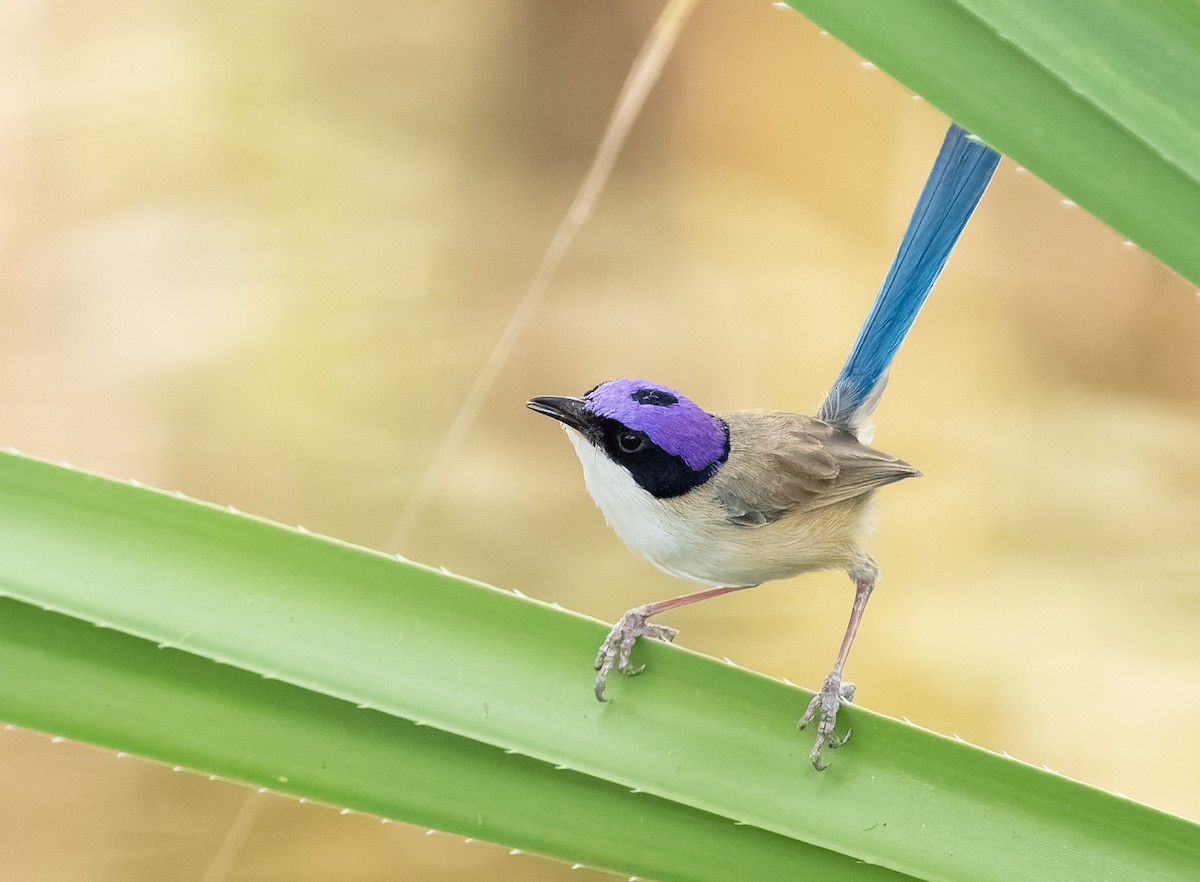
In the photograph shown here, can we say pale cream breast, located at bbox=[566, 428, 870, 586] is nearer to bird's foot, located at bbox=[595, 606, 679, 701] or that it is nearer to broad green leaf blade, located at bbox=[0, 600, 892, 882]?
bird's foot, located at bbox=[595, 606, 679, 701]

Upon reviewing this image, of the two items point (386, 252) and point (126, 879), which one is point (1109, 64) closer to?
point (386, 252)

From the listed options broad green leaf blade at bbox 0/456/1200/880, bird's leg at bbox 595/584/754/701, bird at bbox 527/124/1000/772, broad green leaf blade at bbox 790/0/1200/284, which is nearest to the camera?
broad green leaf blade at bbox 790/0/1200/284

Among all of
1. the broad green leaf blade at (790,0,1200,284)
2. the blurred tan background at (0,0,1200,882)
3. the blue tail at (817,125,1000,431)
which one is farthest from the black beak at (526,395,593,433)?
the blurred tan background at (0,0,1200,882)

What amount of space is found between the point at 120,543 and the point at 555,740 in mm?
444

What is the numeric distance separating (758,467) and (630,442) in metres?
0.27

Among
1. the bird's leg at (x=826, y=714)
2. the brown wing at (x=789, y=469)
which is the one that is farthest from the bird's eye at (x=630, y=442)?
the bird's leg at (x=826, y=714)

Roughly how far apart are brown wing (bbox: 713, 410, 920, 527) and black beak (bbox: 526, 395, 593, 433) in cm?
→ 26

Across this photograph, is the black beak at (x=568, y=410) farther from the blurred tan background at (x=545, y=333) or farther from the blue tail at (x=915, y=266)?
the blurred tan background at (x=545, y=333)

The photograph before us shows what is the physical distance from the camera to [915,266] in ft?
5.22

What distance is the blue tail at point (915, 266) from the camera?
1388 mm

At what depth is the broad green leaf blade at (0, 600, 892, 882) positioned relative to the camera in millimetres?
1021

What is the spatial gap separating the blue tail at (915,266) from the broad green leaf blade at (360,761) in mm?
809

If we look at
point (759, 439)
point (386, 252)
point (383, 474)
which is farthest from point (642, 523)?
point (386, 252)

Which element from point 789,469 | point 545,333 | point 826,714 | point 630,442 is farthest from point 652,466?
point 545,333
